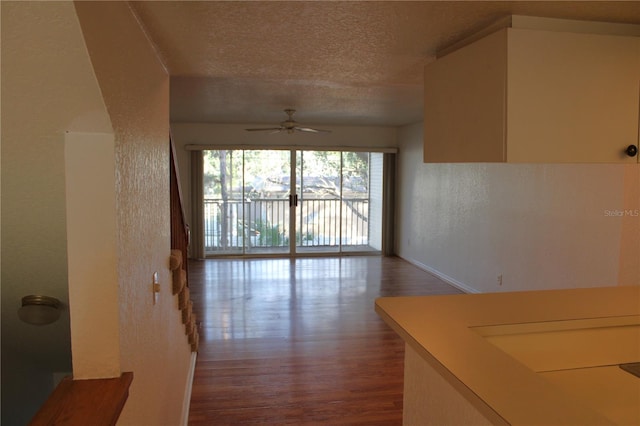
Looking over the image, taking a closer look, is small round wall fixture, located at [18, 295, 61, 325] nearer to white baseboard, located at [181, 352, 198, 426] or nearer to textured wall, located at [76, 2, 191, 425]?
textured wall, located at [76, 2, 191, 425]

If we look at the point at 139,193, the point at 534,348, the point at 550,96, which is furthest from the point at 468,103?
the point at 139,193

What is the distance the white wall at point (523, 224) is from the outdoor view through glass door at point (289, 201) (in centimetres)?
113

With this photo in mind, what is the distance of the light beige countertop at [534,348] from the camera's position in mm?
1153

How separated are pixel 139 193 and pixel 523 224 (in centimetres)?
384

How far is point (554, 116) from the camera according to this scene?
1686 millimetres

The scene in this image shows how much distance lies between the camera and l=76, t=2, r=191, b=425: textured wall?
3.81ft

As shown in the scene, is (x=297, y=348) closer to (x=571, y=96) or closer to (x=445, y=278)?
(x=571, y=96)

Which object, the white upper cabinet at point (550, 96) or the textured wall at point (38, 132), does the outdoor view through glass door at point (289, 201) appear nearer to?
the textured wall at point (38, 132)

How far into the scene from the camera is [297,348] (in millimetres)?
3812

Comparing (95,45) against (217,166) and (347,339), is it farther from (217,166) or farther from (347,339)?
(217,166)

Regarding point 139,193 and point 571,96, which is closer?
point 139,193

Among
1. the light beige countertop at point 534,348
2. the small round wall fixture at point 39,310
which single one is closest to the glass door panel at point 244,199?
the light beige countertop at point 534,348

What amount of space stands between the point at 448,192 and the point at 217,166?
12.4 ft

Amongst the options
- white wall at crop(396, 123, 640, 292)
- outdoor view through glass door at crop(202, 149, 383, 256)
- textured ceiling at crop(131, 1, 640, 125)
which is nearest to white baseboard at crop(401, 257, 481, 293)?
white wall at crop(396, 123, 640, 292)
